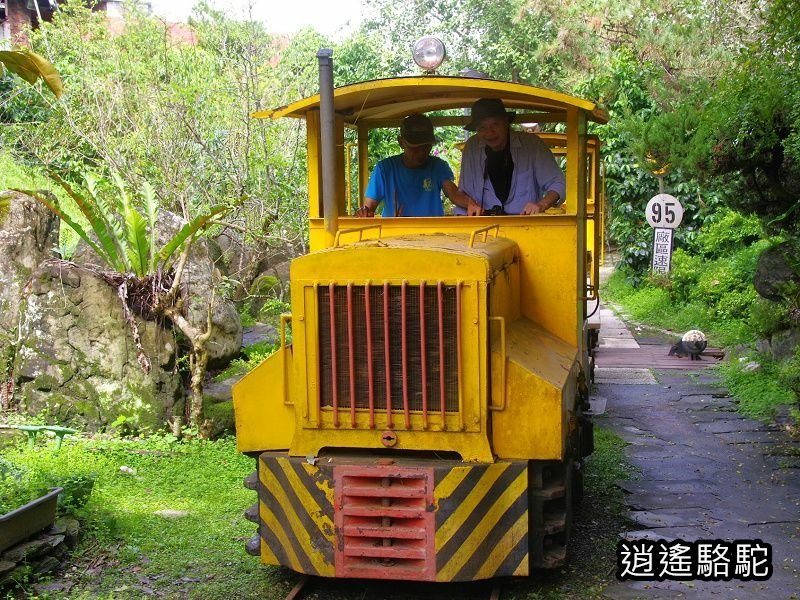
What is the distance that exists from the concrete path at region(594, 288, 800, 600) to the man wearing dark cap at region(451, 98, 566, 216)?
7.57 ft

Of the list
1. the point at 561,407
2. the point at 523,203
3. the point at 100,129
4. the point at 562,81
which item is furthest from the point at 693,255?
the point at 561,407

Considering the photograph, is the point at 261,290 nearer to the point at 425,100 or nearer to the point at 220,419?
the point at 220,419

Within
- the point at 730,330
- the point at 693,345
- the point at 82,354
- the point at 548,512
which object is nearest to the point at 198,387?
the point at 82,354

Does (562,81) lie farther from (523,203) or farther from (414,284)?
(414,284)

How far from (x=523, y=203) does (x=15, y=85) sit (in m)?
13.8

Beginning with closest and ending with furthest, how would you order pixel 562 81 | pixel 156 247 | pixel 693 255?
pixel 156 247 → pixel 693 255 → pixel 562 81

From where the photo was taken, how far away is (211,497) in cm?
698

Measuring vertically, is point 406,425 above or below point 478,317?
below

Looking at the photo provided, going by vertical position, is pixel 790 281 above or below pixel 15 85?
below

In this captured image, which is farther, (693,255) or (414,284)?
(693,255)

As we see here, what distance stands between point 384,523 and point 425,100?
10.3 feet

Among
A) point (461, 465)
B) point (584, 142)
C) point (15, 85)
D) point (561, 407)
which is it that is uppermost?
point (15, 85)

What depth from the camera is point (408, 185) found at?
6.88m

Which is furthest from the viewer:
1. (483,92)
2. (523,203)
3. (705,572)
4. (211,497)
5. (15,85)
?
(15,85)
